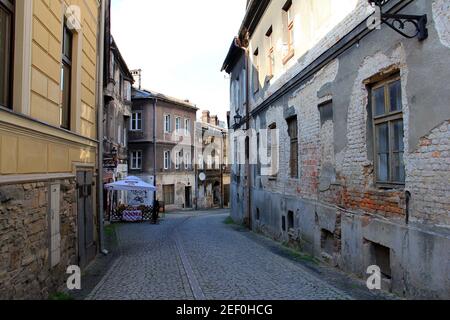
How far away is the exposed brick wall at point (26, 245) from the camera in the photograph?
4.83 meters

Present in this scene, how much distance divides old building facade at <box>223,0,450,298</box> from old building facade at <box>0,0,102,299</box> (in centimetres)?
491

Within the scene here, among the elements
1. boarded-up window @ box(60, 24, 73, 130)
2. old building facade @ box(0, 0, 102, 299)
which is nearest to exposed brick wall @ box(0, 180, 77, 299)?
old building facade @ box(0, 0, 102, 299)

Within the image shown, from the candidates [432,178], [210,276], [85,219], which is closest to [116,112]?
[85,219]

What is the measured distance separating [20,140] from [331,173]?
5.98 meters

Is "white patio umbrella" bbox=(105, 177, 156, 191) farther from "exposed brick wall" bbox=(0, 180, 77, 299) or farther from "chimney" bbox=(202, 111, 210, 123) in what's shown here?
"chimney" bbox=(202, 111, 210, 123)

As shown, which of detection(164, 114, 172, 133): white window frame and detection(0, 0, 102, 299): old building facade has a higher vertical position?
detection(164, 114, 172, 133): white window frame

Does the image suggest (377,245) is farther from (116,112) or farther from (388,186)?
(116,112)

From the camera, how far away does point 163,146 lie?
1489 inches

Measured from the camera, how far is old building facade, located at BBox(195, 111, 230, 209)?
4297 centimetres

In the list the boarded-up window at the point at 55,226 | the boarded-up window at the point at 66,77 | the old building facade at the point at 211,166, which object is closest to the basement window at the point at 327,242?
the boarded-up window at the point at 55,226

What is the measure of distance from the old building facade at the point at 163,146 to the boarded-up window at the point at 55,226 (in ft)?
97.7

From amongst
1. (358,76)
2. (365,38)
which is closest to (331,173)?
(358,76)

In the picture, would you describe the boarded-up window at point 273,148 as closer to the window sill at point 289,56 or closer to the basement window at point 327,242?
the window sill at point 289,56
